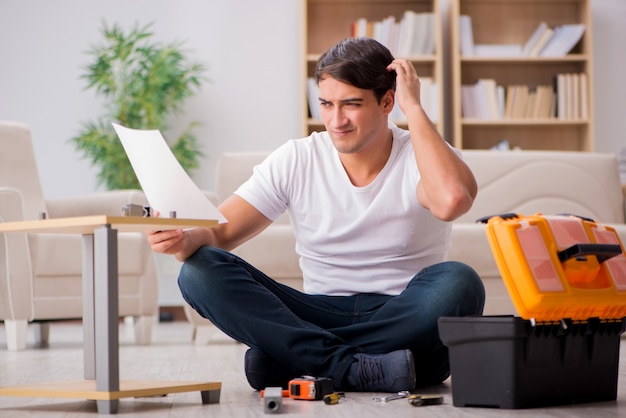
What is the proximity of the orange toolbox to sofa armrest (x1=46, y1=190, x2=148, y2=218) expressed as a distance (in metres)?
2.38

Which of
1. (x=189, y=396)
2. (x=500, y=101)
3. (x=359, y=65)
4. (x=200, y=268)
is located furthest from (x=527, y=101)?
(x=189, y=396)

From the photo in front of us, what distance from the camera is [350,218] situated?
1.90 m

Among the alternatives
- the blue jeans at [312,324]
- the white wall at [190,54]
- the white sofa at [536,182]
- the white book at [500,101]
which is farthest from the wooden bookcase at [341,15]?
the blue jeans at [312,324]

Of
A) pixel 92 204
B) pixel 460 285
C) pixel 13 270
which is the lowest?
pixel 13 270

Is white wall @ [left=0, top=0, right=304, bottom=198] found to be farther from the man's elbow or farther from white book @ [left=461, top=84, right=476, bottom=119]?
the man's elbow

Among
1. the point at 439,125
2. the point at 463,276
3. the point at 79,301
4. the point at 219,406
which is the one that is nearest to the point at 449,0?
the point at 439,125

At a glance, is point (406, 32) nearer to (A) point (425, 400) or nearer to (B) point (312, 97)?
(B) point (312, 97)

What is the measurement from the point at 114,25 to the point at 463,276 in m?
4.01

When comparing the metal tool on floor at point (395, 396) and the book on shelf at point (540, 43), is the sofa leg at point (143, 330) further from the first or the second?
the book on shelf at point (540, 43)

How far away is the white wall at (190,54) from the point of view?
549cm

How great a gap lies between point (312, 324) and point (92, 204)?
2.15 metres

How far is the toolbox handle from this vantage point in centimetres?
142

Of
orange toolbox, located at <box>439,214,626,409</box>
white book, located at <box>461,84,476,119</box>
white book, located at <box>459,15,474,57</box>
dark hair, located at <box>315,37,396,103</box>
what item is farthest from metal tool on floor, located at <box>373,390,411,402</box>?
white book, located at <box>459,15,474,57</box>

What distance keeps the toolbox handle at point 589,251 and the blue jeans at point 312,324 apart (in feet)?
1.05
